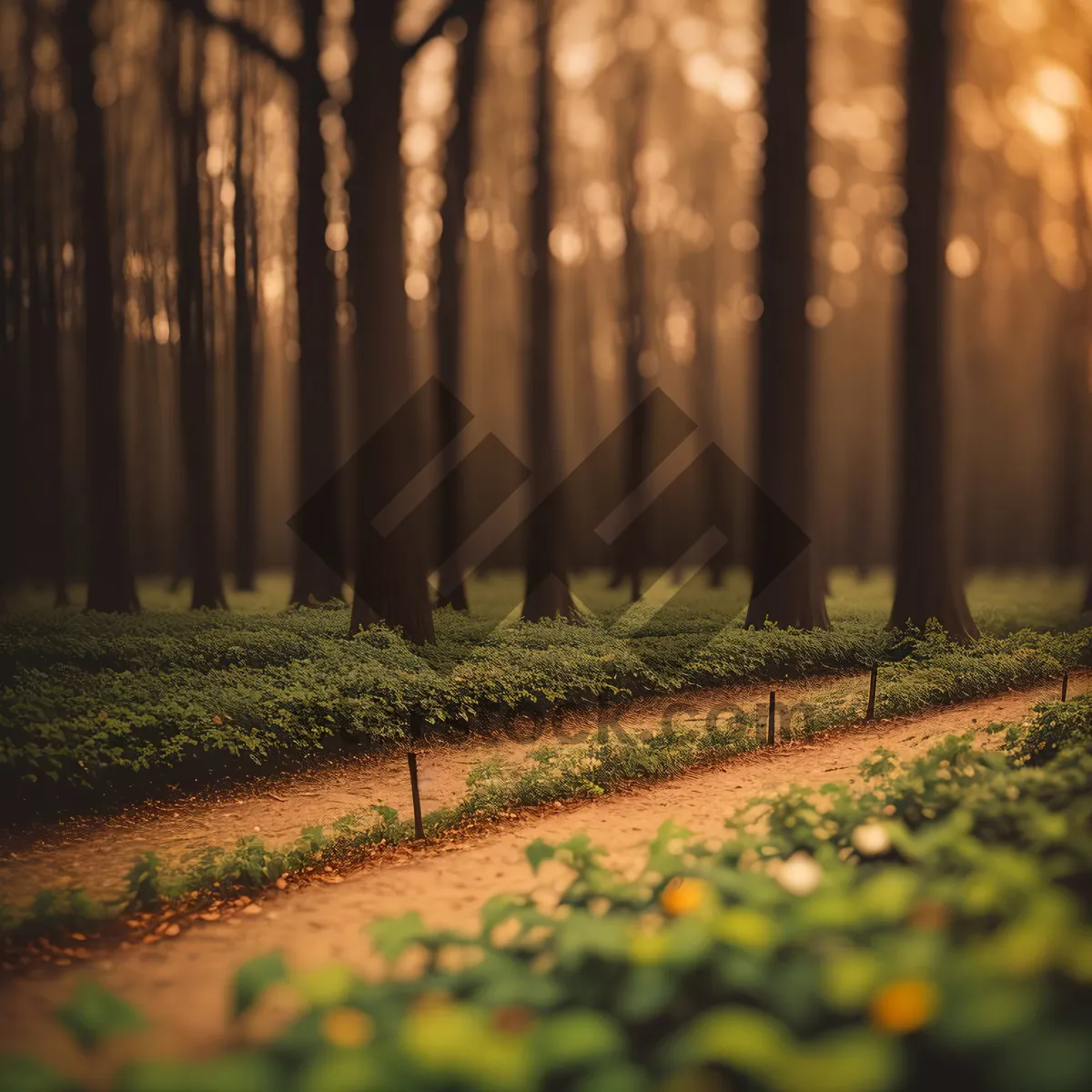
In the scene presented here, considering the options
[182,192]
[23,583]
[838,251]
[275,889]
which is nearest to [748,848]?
[275,889]

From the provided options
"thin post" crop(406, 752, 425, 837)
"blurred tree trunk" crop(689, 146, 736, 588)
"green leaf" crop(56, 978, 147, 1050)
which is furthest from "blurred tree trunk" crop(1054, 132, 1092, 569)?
"green leaf" crop(56, 978, 147, 1050)

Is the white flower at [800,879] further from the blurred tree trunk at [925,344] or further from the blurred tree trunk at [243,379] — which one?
the blurred tree trunk at [243,379]

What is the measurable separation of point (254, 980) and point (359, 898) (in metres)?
4.17

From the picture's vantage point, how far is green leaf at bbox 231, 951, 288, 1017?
1.85 m

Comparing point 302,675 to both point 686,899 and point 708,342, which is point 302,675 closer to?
point 686,899

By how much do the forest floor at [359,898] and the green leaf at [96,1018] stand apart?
0.08m

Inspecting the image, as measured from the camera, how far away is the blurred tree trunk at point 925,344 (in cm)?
1461

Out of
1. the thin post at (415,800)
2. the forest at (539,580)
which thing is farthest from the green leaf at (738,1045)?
the thin post at (415,800)

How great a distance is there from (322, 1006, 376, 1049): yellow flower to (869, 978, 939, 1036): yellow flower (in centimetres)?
92

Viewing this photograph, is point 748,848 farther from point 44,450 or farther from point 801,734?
point 44,450

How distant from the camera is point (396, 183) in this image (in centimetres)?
1295

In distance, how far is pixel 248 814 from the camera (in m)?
7.59

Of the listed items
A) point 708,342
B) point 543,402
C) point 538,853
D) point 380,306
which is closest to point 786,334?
point 543,402

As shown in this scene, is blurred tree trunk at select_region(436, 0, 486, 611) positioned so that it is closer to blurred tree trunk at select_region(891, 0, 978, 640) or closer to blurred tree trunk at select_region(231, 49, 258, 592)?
blurred tree trunk at select_region(231, 49, 258, 592)
